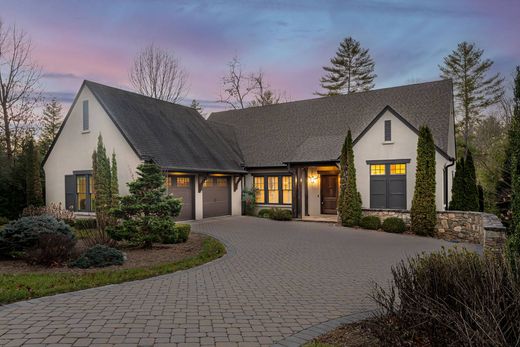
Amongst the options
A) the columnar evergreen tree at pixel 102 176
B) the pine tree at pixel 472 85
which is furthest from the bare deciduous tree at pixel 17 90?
the pine tree at pixel 472 85

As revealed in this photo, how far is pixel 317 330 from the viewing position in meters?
4.79

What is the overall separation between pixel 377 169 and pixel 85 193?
566 inches

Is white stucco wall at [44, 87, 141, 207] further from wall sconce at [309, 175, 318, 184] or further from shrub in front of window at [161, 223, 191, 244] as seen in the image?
wall sconce at [309, 175, 318, 184]

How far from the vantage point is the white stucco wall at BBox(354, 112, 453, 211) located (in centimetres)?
1588

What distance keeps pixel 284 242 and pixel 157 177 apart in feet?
15.6

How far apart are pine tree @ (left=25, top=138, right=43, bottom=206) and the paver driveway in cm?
1469

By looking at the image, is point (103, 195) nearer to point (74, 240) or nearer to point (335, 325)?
point (74, 240)

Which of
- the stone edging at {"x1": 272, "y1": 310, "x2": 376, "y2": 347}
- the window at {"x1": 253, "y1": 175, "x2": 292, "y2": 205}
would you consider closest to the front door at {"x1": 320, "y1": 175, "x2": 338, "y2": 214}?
the window at {"x1": 253, "y1": 175, "x2": 292, "y2": 205}

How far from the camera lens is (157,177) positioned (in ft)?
38.3

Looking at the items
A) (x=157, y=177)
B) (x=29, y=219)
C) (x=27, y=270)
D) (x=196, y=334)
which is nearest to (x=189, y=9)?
(x=157, y=177)

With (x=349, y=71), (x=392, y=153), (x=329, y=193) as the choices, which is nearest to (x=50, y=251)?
(x=392, y=153)

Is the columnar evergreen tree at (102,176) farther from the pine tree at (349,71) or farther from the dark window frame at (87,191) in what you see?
the pine tree at (349,71)

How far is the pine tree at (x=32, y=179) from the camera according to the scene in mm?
19484

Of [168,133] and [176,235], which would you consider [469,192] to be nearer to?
[176,235]
